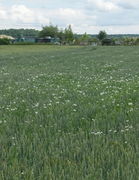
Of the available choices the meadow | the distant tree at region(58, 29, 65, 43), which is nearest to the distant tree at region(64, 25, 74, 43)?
the distant tree at region(58, 29, 65, 43)

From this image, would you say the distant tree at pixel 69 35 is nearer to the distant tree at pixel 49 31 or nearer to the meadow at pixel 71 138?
the distant tree at pixel 49 31

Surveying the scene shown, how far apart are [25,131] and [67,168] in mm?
1818

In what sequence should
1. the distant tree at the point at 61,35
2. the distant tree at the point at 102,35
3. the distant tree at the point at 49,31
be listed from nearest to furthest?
the distant tree at the point at 102,35, the distant tree at the point at 61,35, the distant tree at the point at 49,31

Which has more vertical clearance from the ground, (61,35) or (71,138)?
(71,138)

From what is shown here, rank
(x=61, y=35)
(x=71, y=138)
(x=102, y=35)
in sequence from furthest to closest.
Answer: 1. (x=61, y=35)
2. (x=102, y=35)
3. (x=71, y=138)

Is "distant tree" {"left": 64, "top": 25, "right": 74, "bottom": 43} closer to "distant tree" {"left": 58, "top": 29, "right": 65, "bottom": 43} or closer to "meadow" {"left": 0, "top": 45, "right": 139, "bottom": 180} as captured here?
"distant tree" {"left": 58, "top": 29, "right": 65, "bottom": 43}

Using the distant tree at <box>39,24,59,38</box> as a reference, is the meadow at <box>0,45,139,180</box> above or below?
above

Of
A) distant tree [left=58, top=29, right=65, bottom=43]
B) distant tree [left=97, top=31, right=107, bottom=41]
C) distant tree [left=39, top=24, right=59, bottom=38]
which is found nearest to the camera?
distant tree [left=97, top=31, right=107, bottom=41]

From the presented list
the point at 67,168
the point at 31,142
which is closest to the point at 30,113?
the point at 31,142

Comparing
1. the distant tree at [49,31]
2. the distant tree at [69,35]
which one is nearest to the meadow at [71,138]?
the distant tree at [69,35]

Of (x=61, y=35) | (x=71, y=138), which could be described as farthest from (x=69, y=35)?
(x=71, y=138)

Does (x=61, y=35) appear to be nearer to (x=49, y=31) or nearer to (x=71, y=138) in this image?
(x=49, y=31)

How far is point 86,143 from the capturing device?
487cm

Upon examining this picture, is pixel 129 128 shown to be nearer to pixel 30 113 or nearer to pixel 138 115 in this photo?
pixel 138 115
